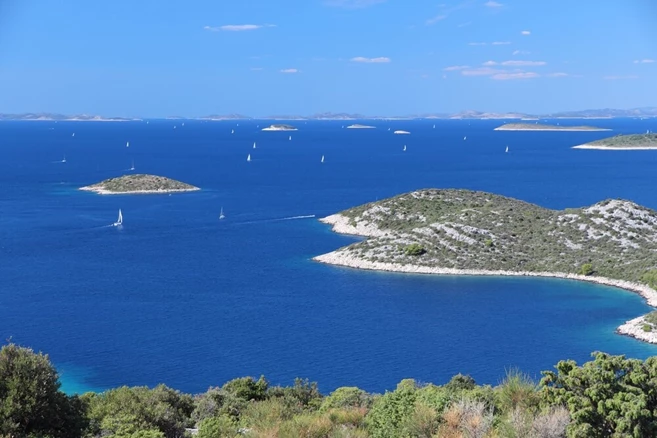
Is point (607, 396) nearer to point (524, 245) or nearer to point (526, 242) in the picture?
point (524, 245)

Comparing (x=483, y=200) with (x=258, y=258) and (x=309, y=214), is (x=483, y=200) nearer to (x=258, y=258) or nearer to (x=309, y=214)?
(x=309, y=214)

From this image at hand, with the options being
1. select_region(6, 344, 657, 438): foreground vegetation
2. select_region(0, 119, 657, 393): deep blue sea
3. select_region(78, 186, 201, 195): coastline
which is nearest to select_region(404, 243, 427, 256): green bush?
select_region(0, 119, 657, 393): deep blue sea

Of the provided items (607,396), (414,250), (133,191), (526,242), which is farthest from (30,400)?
(133,191)

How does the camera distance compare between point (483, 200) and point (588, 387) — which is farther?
point (483, 200)

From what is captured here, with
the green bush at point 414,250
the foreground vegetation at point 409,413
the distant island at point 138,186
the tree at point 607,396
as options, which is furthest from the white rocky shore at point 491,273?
the distant island at point 138,186

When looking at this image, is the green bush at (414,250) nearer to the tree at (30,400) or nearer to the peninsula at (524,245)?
the peninsula at (524,245)

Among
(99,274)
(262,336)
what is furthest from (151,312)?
(99,274)
